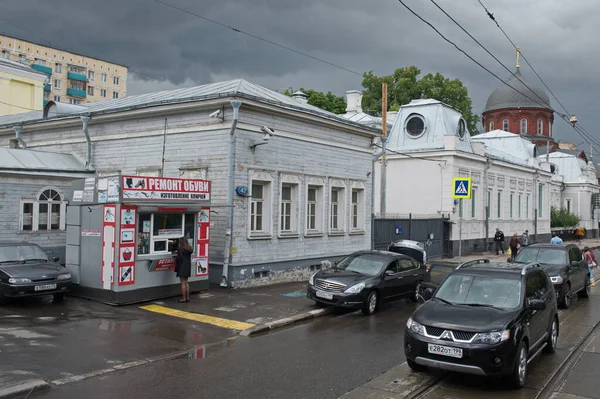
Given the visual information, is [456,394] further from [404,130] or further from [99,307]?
[404,130]

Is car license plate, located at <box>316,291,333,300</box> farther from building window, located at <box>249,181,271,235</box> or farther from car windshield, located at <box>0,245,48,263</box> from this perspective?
car windshield, located at <box>0,245,48,263</box>

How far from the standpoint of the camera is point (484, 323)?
766cm

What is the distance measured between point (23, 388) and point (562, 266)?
14.2 metres

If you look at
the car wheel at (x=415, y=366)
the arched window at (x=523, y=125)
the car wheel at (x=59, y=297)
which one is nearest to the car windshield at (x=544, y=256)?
the car wheel at (x=415, y=366)

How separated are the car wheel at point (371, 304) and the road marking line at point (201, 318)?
320 cm

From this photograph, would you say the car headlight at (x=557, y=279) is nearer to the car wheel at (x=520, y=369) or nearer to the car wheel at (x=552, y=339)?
the car wheel at (x=552, y=339)

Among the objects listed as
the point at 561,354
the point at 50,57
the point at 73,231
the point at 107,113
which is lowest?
the point at 561,354

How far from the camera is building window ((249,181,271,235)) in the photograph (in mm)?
17281

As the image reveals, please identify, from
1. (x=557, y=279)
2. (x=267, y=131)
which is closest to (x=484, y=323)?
(x=557, y=279)

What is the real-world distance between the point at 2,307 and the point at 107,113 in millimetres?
8566

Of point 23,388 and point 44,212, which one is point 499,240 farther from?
point 23,388

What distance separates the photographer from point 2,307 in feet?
40.8

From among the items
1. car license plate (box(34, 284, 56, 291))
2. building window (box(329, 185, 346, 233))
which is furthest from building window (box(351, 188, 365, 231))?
car license plate (box(34, 284, 56, 291))

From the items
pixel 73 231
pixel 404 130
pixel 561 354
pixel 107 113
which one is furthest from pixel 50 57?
pixel 561 354
